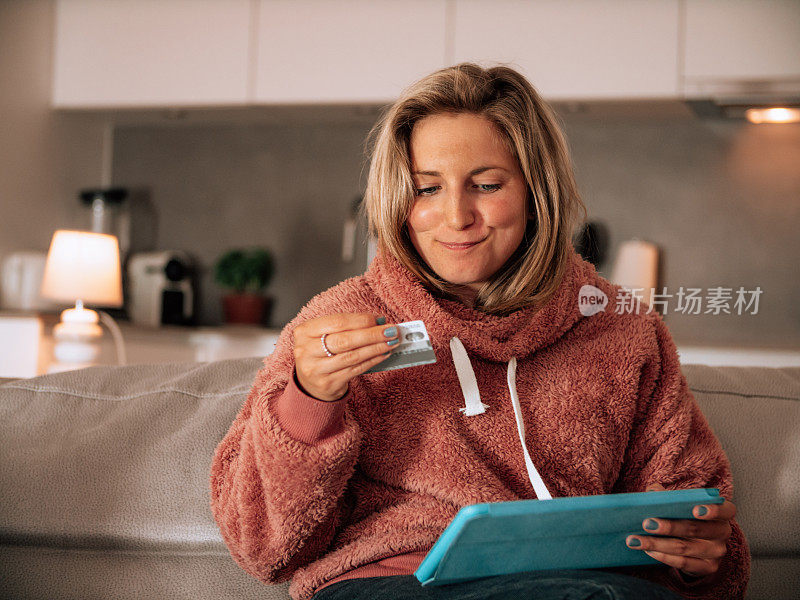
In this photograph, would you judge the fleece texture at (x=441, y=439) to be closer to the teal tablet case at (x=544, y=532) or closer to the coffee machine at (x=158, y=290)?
the teal tablet case at (x=544, y=532)

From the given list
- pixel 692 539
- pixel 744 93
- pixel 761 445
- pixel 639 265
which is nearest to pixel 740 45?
pixel 744 93

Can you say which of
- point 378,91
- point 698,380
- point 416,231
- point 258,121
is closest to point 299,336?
point 416,231

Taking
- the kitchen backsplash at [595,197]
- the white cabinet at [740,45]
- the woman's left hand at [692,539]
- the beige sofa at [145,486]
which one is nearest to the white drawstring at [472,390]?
the woman's left hand at [692,539]

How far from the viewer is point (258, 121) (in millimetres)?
3346

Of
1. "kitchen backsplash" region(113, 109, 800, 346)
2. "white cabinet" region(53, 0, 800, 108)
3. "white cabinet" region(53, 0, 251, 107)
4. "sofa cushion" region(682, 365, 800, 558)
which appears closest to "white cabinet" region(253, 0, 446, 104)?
"white cabinet" region(53, 0, 800, 108)

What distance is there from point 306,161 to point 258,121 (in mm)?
271

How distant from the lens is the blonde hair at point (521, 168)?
0.97m

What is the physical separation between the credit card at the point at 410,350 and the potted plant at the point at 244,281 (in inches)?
98.8

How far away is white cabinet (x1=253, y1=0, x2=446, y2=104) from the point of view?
9.43 ft

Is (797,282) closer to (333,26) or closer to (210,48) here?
(333,26)

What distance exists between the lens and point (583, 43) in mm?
2746

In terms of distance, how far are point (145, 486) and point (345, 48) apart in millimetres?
2165

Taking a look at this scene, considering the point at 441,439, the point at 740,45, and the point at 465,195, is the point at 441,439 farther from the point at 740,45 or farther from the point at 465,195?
the point at 740,45

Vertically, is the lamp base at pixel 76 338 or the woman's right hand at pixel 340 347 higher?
the woman's right hand at pixel 340 347
